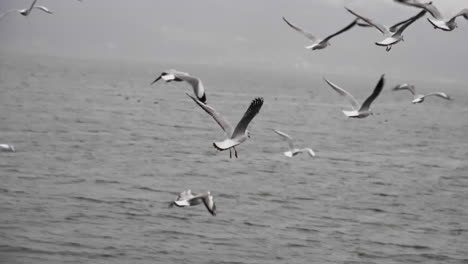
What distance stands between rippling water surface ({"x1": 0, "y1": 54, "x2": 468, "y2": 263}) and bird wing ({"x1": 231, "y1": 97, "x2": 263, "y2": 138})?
11151 millimetres

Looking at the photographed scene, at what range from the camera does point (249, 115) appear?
58.9 feet

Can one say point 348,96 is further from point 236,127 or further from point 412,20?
point 236,127

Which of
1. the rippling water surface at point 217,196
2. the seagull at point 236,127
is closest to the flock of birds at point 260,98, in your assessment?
the seagull at point 236,127

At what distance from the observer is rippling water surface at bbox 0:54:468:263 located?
31203 mm

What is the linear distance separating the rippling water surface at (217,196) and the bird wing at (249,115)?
36.6 feet

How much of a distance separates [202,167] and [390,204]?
15.0 metres

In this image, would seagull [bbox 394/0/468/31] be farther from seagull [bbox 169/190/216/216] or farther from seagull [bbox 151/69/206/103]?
seagull [bbox 169/190/216/216]

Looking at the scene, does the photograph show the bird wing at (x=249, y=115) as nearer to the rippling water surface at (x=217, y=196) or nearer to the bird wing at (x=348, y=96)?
the bird wing at (x=348, y=96)

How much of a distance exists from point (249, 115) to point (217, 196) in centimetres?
2394

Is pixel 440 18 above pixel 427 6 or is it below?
below

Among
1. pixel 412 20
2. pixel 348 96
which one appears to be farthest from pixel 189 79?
pixel 412 20

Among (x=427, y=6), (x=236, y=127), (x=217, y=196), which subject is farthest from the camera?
(x=217, y=196)

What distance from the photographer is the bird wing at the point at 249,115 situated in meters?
17.4

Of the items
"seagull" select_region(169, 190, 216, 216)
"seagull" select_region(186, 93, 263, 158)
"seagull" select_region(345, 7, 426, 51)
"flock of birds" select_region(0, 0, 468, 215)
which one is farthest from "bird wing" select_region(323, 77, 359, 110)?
"seagull" select_region(169, 190, 216, 216)
